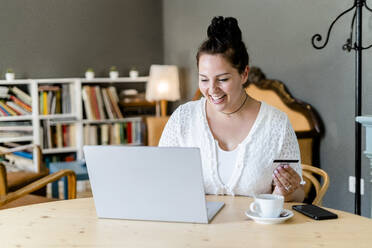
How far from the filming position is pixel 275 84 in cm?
361

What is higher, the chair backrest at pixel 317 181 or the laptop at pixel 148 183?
the laptop at pixel 148 183

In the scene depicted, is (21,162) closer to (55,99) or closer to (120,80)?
(55,99)

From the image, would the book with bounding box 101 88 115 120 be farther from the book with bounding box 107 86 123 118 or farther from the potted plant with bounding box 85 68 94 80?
the potted plant with bounding box 85 68 94 80

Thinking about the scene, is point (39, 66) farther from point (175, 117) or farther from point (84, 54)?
point (175, 117)

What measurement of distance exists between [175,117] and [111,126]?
323 centimetres

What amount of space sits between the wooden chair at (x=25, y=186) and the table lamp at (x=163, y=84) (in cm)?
152

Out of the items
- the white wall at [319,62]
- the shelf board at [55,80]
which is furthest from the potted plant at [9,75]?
the white wall at [319,62]

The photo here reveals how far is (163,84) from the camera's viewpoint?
4.90 metres

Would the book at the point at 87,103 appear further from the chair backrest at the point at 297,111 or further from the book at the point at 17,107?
the chair backrest at the point at 297,111

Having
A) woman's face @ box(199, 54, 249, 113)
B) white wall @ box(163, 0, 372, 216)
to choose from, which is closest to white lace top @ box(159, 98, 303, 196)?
woman's face @ box(199, 54, 249, 113)

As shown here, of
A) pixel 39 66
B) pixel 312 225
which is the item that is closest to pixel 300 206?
pixel 312 225

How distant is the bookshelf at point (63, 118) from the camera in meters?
4.62

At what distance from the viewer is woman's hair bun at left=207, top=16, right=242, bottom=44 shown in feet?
5.66

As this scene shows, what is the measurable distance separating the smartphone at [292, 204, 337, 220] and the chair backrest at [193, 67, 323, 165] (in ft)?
5.97
